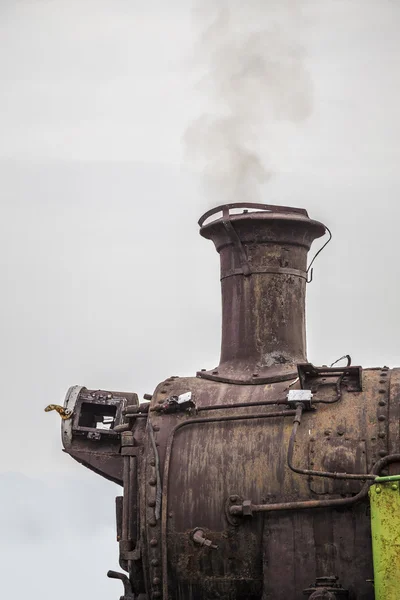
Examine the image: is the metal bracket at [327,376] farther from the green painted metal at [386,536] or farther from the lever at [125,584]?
the lever at [125,584]

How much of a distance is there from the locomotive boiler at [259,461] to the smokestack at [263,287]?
13mm

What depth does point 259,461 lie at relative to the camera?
8.98m

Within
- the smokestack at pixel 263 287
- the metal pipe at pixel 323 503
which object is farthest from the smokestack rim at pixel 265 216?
the metal pipe at pixel 323 503

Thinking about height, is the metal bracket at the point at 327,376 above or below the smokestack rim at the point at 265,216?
below

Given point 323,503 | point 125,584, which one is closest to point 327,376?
point 323,503

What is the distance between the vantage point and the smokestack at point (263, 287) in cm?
1022

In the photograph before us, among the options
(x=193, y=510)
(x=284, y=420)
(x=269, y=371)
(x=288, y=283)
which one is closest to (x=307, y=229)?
(x=288, y=283)

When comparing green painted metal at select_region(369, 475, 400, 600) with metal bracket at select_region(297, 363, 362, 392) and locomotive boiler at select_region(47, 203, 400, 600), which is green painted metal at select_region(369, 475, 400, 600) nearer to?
locomotive boiler at select_region(47, 203, 400, 600)

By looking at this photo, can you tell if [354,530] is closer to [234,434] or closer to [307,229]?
[234,434]

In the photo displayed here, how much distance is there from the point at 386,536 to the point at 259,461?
54.9 inches

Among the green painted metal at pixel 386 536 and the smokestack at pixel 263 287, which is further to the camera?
the smokestack at pixel 263 287

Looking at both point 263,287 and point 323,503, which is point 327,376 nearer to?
point 323,503

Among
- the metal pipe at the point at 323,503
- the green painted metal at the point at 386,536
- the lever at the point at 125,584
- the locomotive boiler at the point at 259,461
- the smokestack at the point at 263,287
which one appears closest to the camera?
the green painted metal at the point at 386,536

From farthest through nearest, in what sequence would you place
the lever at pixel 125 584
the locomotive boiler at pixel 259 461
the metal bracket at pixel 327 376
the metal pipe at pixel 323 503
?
the lever at pixel 125 584 < the metal bracket at pixel 327 376 < the locomotive boiler at pixel 259 461 < the metal pipe at pixel 323 503
